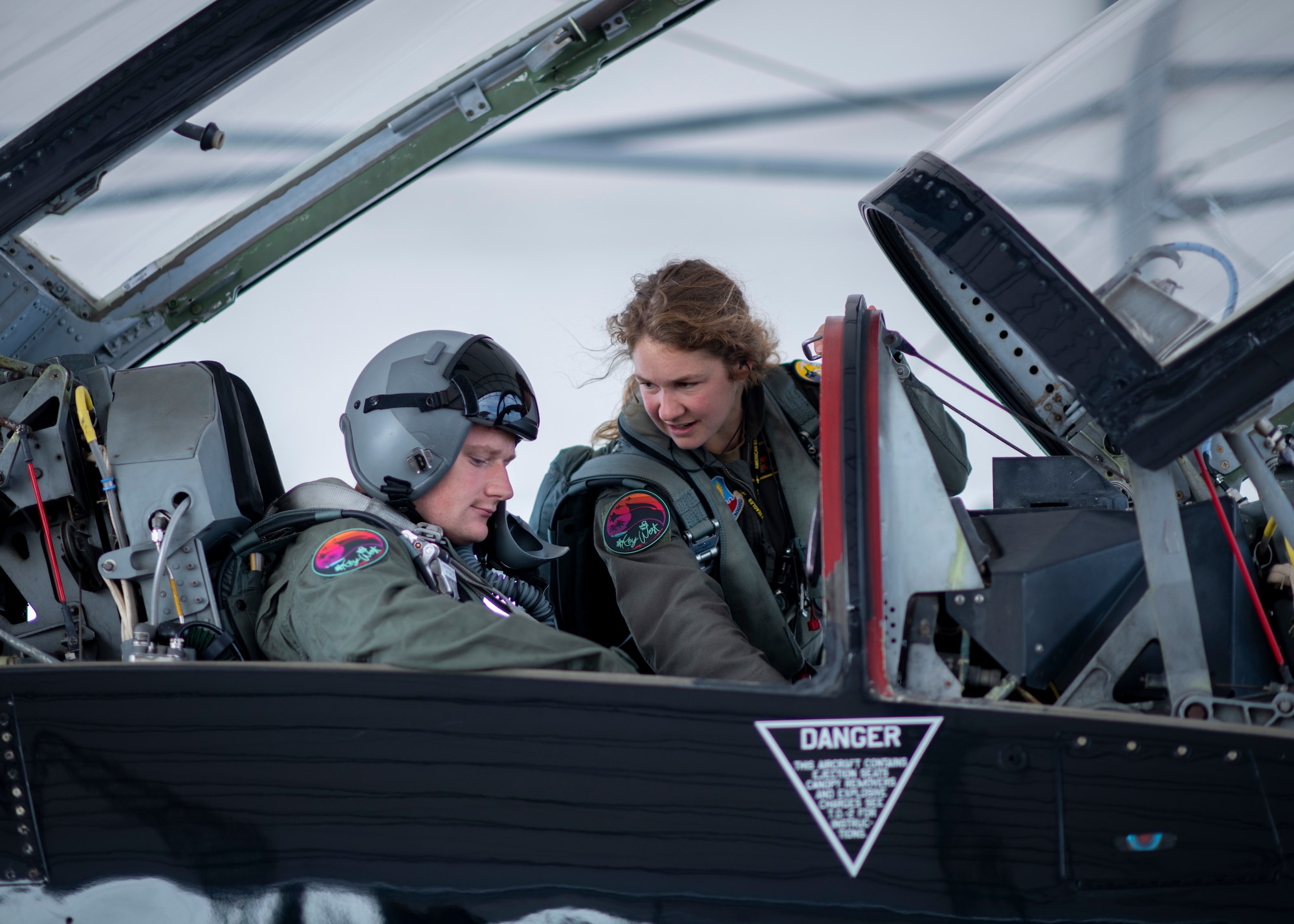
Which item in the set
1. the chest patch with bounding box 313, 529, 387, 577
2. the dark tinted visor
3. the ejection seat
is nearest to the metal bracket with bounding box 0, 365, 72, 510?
the ejection seat

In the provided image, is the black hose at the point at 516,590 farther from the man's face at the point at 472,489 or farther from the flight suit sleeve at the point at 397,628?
the flight suit sleeve at the point at 397,628

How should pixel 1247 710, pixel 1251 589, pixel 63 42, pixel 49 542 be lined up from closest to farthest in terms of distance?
pixel 1247 710
pixel 1251 589
pixel 49 542
pixel 63 42

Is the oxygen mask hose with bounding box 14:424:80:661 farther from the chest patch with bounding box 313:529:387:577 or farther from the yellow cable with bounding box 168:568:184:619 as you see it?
the chest patch with bounding box 313:529:387:577

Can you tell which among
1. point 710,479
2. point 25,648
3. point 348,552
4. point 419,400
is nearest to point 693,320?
point 710,479

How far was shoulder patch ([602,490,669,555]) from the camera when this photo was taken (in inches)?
68.1

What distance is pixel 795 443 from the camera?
1.98 metres

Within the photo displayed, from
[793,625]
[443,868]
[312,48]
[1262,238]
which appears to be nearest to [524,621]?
[443,868]

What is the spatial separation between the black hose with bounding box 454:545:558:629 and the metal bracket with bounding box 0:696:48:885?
24.8 inches

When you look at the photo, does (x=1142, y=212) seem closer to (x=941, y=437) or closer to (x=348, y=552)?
(x=941, y=437)

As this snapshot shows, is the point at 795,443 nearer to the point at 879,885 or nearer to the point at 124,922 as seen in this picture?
the point at 879,885

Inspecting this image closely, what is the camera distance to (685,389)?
180cm

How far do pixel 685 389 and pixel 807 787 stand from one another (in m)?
0.91

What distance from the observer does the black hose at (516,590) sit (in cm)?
157

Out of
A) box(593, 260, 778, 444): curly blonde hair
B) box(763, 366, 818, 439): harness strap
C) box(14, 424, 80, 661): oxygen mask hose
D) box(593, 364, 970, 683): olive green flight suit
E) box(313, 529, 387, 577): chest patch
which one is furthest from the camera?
box(763, 366, 818, 439): harness strap
